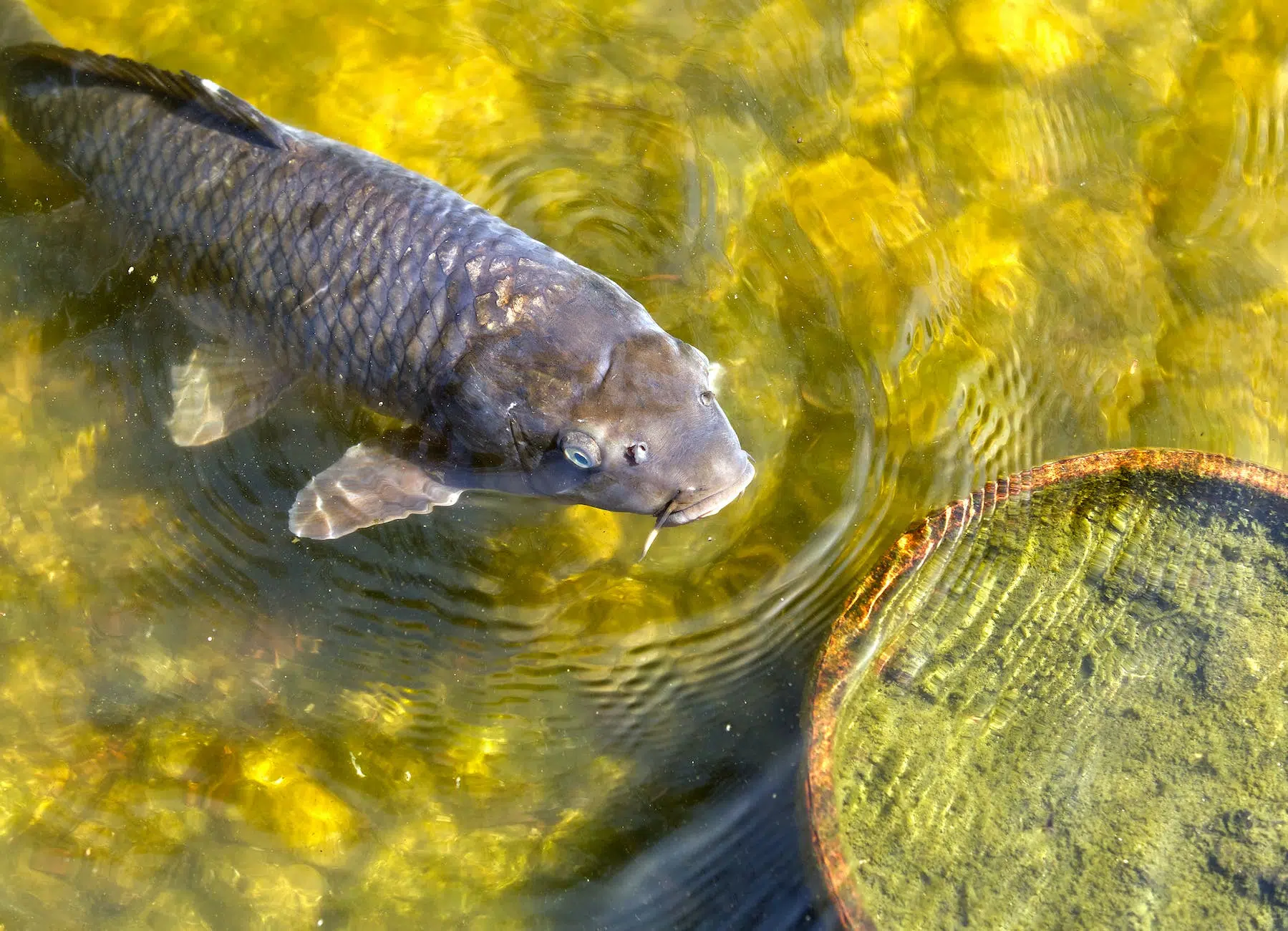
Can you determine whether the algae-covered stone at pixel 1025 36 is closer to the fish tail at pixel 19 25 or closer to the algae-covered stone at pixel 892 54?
the algae-covered stone at pixel 892 54

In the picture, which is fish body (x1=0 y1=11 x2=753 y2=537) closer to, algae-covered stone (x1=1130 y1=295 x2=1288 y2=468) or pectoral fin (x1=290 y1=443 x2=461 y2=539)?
pectoral fin (x1=290 y1=443 x2=461 y2=539)

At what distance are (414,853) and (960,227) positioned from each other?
387 cm

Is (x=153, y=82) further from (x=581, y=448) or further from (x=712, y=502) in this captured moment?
(x=712, y=502)

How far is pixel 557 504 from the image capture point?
390 cm

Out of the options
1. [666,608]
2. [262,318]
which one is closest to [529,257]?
[262,318]

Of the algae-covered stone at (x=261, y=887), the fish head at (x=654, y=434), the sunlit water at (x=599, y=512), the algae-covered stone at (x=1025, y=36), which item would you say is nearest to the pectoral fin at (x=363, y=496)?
the sunlit water at (x=599, y=512)

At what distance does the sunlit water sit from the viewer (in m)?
3.69

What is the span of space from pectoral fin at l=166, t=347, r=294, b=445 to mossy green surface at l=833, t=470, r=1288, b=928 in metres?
2.68

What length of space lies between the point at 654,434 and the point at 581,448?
0.26 meters

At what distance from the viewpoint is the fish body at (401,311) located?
308 centimetres

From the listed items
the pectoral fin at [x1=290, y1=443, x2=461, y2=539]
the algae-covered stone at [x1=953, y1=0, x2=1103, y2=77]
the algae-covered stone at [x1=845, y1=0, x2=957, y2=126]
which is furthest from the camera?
the algae-covered stone at [x1=953, y1=0, x2=1103, y2=77]

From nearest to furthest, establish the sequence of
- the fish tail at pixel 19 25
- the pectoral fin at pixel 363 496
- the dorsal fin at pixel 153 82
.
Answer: the dorsal fin at pixel 153 82, the pectoral fin at pixel 363 496, the fish tail at pixel 19 25

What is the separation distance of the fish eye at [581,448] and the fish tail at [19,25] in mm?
2951

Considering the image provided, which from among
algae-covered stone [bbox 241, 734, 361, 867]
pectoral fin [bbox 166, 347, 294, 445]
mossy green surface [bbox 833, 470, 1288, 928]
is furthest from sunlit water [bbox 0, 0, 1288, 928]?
mossy green surface [bbox 833, 470, 1288, 928]
